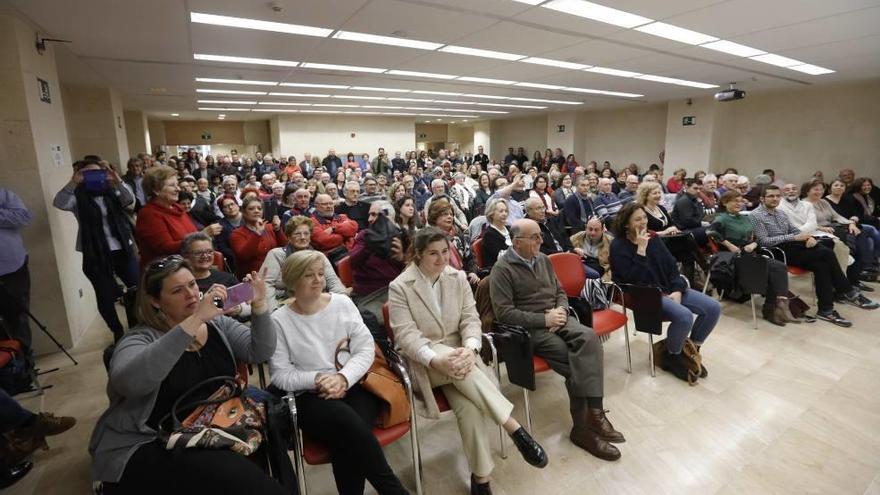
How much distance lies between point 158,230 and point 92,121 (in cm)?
658

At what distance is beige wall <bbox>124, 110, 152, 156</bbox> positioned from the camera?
1228 centimetres

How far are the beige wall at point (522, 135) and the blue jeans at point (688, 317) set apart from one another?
47.5 ft

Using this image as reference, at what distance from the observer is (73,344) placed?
373 cm

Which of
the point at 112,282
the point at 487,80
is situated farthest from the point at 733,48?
the point at 112,282

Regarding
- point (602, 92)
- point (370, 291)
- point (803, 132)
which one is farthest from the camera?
point (803, 132)

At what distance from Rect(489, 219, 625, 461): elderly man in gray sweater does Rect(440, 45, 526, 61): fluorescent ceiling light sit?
352 cm

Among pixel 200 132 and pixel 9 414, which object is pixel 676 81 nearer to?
pixel 9 414

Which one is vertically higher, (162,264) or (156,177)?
(156,177)

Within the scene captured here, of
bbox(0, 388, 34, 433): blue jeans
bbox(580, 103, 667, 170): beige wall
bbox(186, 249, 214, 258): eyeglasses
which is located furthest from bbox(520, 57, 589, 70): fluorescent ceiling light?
bbox(580, 103, 667, 170): beige wall

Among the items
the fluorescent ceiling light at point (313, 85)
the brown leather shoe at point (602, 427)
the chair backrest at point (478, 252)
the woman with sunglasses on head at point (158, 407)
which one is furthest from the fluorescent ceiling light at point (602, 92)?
the woman with sunglasses on head at point (158, 407)

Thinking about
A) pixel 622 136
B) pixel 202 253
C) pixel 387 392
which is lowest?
pixel 387 392

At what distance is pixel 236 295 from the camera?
156cm

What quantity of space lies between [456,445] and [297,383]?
1.08 meters

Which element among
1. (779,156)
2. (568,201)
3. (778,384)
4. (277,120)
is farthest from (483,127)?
(778,384)
